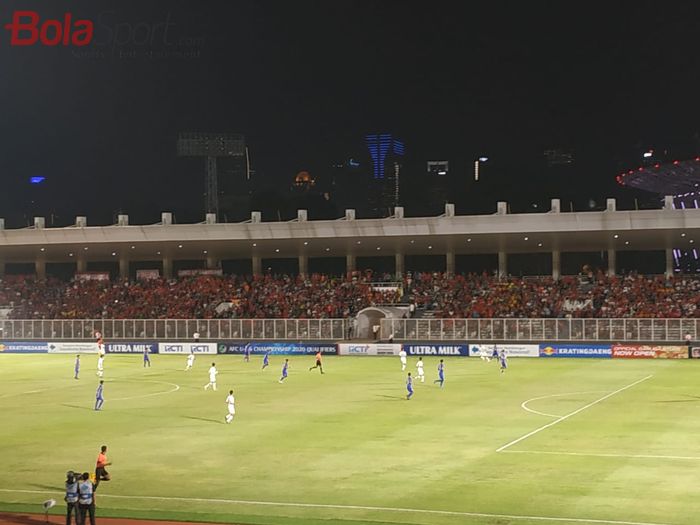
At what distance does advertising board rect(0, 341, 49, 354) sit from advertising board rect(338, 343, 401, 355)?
84.0 ft

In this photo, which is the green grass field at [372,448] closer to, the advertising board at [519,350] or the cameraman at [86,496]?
the cameraman at [86,496]

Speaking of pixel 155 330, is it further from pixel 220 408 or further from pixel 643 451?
pixel 643 451

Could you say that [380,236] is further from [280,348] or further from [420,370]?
[420,370]

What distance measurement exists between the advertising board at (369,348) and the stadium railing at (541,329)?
5.33ft

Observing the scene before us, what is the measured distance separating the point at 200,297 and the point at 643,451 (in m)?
60.2

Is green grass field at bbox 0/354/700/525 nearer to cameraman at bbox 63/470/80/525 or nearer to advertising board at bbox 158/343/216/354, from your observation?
cameraman at bbox 63/470/80/525

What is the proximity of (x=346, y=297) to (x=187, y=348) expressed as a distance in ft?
47.3

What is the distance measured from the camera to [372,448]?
108 ft

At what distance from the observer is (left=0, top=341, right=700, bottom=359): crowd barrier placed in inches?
2621

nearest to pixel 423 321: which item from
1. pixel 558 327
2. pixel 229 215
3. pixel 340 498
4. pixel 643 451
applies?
pixel 558 327

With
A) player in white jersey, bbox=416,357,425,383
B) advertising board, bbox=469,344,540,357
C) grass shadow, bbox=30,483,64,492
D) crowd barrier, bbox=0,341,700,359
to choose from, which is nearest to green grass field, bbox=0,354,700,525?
grass shadow, bbox=30,483,64,492

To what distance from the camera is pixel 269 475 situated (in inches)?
1131

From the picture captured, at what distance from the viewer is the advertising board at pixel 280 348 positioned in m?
74.8

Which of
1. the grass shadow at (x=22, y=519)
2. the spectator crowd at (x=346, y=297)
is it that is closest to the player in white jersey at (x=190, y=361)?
the spectator crowd at (x=346, y=297)
